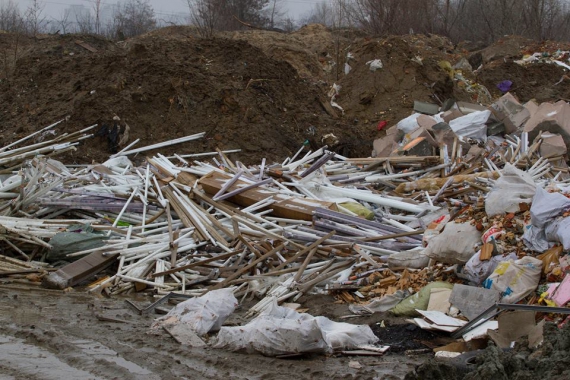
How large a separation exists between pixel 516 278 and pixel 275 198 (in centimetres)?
396

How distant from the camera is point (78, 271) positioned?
798 cm

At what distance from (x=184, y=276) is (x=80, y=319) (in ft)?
5.61

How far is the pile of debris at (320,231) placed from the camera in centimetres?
603

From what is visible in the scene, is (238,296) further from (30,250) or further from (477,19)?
(477,19)

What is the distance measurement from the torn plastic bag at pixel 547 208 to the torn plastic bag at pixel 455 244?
23.7 inches

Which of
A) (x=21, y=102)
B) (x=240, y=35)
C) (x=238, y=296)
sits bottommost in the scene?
(x=238, y=296)

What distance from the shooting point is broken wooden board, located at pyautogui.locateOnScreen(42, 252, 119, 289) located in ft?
25.5

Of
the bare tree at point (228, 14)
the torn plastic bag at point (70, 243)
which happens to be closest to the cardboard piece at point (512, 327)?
the torn plastic bag at point (70, 243)

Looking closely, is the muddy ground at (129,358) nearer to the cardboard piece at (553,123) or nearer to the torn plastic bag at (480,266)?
the torn plastic bag at (480,266)

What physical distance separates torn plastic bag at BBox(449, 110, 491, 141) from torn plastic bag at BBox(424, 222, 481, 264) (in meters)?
5.58

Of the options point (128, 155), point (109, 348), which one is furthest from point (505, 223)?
point (128, 155)

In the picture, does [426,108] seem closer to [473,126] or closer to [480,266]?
[473,126]

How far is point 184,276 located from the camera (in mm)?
7871

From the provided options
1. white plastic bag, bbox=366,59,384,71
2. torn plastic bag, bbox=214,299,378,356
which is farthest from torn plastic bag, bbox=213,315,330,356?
white plastic bag, bbox=366,59,384,71
